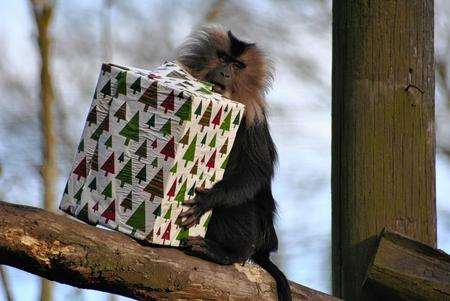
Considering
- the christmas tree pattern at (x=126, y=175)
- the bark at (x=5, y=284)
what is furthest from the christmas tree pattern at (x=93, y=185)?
the bark at (x=5, y=284)

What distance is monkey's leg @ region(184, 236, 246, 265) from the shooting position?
387 centimetres

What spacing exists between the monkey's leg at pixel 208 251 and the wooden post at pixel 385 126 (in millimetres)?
493

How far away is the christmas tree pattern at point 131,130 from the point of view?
354cm

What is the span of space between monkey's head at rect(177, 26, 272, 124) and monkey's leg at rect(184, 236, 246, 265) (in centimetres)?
83

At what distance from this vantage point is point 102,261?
3279 millimetres

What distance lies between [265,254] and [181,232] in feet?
2.80

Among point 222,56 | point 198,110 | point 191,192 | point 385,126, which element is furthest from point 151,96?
point 222,56

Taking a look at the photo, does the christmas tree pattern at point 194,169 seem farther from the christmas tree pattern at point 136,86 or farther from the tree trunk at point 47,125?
the tree trunk at point 47,125

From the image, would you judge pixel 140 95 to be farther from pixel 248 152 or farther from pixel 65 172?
pixel 65 172

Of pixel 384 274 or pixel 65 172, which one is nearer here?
pixel 384 274

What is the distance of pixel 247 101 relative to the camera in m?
4.75

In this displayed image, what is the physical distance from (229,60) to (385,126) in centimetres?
136

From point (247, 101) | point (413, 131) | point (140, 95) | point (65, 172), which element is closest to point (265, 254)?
point (247, 101)

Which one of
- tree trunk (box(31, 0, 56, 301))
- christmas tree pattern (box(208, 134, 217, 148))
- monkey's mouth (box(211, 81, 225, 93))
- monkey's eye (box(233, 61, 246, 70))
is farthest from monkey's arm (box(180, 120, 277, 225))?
tree trunk (box(31, 0, 56, 301))
